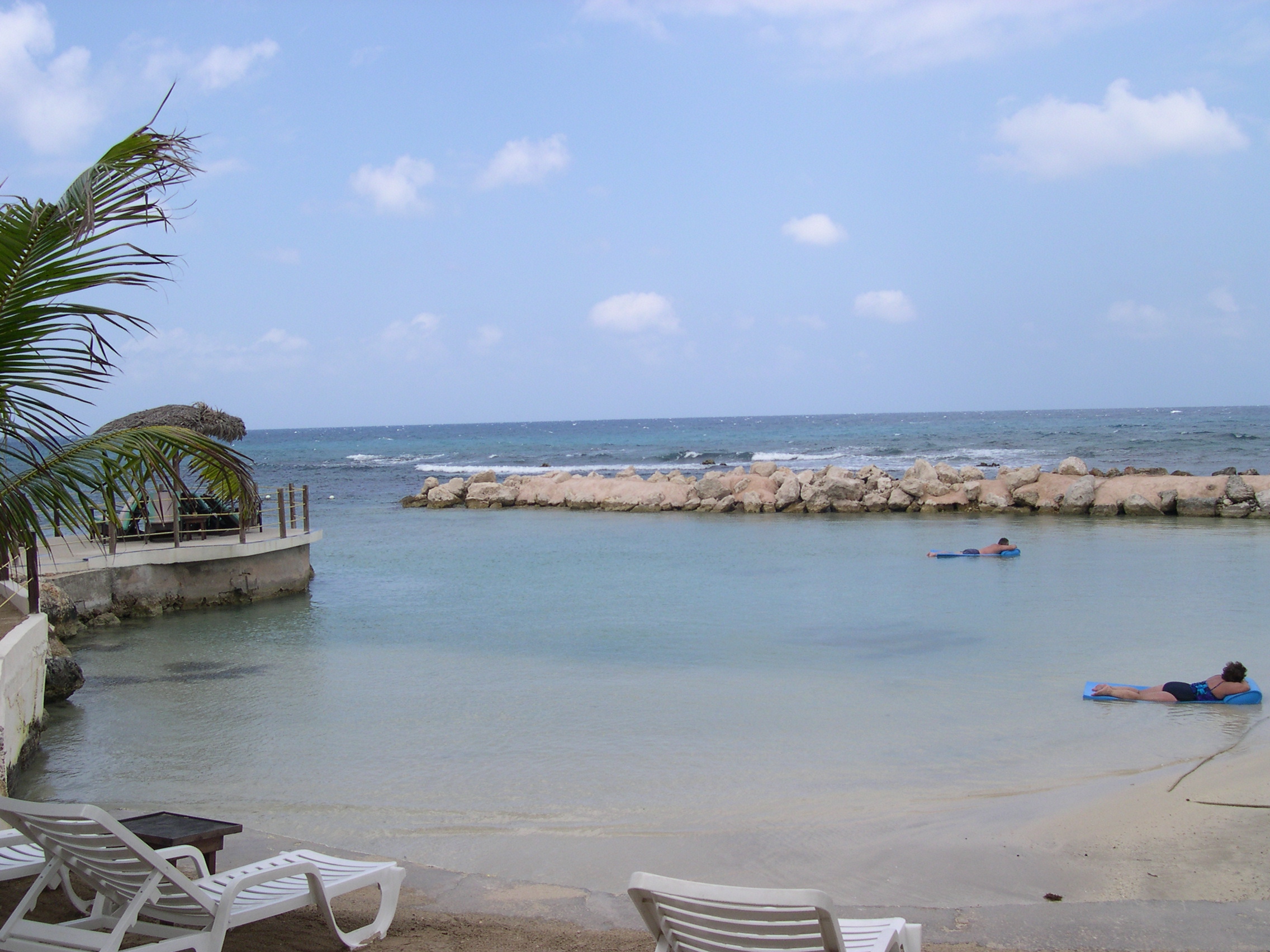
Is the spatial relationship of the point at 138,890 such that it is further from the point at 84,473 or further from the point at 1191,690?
the point at 1191,690

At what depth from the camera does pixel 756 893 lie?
286cm

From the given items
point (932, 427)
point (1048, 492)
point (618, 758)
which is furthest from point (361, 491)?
point (932, 427)

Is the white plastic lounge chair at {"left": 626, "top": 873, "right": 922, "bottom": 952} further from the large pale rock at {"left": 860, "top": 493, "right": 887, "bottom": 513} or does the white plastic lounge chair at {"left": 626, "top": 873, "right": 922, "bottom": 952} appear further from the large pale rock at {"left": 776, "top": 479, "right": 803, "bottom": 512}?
the large pale rock at {"left": 776, "top": 479, "right": 803, "bottom": 512}

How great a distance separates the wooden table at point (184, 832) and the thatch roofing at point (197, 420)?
1040cm

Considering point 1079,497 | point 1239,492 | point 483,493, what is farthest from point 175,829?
point 483,493

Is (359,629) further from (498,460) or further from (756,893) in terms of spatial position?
(498,460)

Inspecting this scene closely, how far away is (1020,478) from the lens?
28.2 metres

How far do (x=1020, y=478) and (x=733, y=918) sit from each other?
27.6m

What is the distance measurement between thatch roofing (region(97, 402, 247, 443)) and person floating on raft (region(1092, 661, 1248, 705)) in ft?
40.1

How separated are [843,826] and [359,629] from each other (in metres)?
8.66

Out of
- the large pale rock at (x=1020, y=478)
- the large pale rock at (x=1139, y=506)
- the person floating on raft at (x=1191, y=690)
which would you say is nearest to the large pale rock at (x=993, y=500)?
the large pale rock at (x=1020, y=478)

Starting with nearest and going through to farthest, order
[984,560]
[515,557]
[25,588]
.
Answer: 1. [25,588]
2. [984,560]
3. [515,557]

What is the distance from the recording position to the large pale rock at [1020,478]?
27984 mm

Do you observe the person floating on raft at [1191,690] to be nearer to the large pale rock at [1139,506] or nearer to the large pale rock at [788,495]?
the large pale rock at [1139,506]
